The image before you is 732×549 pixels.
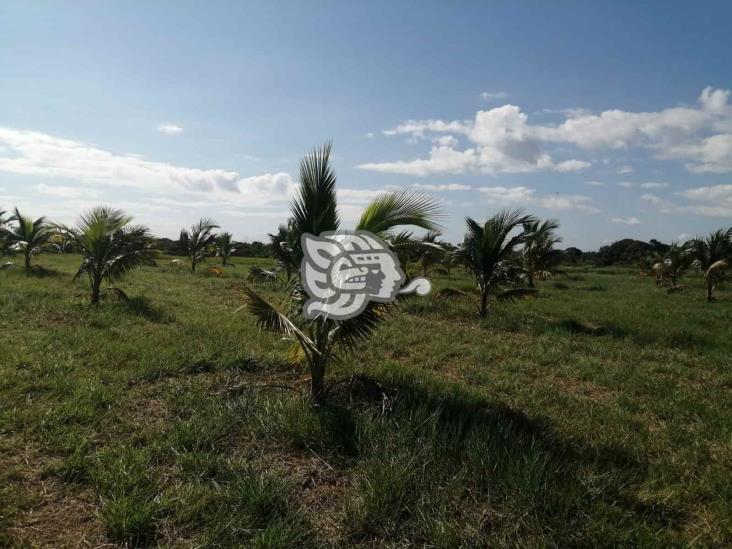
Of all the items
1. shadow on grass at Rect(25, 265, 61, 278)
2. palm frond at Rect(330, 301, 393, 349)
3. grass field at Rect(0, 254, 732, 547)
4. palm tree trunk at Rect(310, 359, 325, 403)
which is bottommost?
grass field at Rect(0, 254, 732, 547)

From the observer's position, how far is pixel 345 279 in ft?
14.8

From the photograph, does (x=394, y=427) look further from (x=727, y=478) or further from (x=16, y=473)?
(x=16, y=473)

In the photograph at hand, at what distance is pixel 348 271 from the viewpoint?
453cm

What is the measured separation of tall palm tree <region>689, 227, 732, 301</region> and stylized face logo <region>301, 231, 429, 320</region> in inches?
565

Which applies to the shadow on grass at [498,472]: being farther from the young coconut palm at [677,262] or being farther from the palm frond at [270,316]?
the young coconut palm at [677,262]

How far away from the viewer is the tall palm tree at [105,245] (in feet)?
31.4

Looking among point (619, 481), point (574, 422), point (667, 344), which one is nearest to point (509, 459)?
point (619, 481)

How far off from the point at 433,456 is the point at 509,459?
1.67 ft

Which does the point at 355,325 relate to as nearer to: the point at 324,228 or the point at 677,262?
the point at 324,228

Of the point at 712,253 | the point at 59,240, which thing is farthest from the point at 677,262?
the point at 59,240

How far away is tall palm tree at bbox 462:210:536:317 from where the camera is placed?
31.7ft

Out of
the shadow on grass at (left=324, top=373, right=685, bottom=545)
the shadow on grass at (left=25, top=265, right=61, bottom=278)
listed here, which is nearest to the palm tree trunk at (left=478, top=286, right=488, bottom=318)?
the shadow on grass at (left=324, top=373, right=685, bottom=545)

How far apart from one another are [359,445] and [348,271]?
1.72 meters

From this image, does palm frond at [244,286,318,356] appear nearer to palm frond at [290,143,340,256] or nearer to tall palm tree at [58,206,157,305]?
palm frond at [290,143,340,256]
